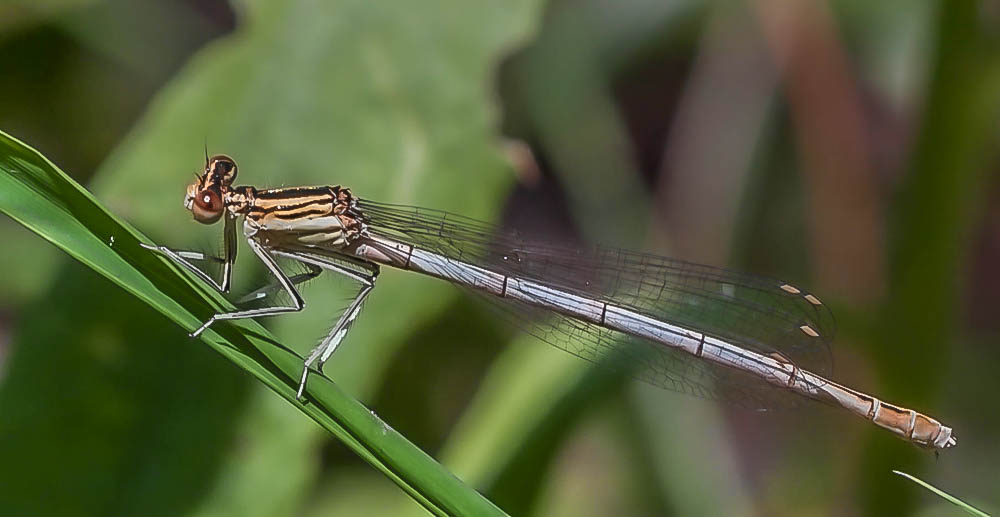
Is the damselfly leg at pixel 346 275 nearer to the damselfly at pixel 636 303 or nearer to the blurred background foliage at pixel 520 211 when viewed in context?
the damselfly at pixel 636 303

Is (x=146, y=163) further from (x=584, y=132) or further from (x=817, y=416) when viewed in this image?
(x=817, y=416)

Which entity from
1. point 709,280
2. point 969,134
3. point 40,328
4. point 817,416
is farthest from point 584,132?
point 40,328

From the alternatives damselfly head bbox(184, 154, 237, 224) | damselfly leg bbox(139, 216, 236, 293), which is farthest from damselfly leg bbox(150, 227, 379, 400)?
damselfly head bbox(184, 154, 237, 224)

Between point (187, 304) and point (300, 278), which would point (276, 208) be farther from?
point (187, 304)

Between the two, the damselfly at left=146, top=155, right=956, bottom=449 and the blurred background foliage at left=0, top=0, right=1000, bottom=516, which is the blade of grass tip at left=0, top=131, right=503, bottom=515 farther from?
the damselfly at left=146, top=155, right=956, bottom=449

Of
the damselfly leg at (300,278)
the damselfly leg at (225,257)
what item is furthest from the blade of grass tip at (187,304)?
the damselfly leg at (225,257)
